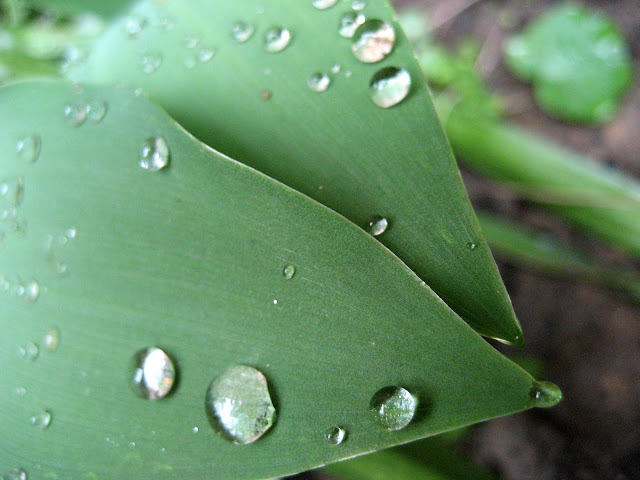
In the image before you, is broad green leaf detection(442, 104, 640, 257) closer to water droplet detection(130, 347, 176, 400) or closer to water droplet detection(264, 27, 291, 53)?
water droplet detection(264, 27, 291, 53)

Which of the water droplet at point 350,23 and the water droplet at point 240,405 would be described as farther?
the water droplet at point 350,23

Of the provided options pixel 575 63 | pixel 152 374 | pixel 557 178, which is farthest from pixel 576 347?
pixel 152 374

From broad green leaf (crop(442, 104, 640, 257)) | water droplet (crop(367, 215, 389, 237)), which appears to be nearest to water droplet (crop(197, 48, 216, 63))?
water droplet (crop(367, 215, 389, 237))

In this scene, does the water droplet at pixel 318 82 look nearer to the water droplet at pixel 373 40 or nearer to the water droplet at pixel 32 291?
the water droplet at pixel 373 40

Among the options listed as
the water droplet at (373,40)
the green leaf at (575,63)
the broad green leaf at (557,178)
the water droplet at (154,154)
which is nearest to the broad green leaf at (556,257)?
the broad green leaf at (557,178)

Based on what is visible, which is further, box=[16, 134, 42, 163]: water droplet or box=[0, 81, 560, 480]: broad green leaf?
box=[16, 134, 42, 163]: water droplet
